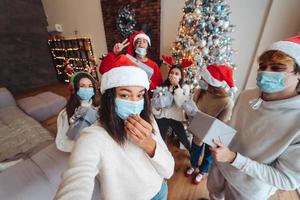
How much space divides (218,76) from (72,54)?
4.84 m

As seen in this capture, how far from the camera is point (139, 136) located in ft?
2.03

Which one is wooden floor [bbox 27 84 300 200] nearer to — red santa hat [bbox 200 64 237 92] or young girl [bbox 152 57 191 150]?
young girl [bbox 152 57 191 150]

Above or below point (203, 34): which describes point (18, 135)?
below

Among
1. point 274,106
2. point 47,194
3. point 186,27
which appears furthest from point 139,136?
point 186,27

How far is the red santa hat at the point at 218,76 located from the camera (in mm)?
1214

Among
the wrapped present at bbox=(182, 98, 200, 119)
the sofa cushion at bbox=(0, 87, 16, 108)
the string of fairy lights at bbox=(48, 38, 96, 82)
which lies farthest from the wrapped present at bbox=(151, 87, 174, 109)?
the string of fairy lights at bbox=(48, 38, 96, 82)

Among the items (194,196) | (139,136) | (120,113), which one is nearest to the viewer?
(139,136)

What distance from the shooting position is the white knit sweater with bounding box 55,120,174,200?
1.70ft

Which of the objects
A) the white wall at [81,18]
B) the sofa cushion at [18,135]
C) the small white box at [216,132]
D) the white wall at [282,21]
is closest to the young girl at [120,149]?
the small white box at [216,132]

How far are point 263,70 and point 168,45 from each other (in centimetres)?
237

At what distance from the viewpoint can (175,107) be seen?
1.53 m

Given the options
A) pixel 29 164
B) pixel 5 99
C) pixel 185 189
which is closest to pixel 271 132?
pixel 185 189

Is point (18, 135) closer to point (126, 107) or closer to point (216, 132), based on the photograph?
point (126, 107)

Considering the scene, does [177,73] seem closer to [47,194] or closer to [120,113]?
[120,113]
